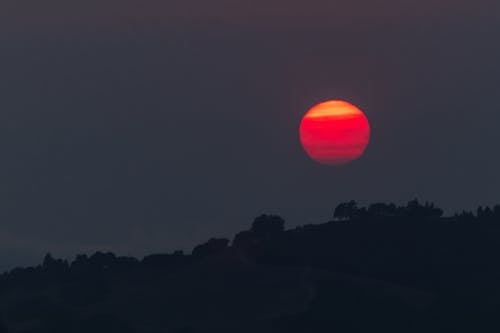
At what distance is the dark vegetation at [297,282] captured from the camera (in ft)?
499

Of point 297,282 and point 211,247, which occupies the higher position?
point 211,247

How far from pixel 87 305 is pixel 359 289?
27.7m

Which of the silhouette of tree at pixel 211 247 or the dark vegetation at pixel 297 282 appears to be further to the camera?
the silhouette of tree at pixel 211 247

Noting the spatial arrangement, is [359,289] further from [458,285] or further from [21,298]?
[21,298]

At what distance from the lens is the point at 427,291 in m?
164

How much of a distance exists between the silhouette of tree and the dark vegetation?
36cm

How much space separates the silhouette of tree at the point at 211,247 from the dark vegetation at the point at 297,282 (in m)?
0.36

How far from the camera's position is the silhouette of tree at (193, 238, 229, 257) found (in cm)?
18000

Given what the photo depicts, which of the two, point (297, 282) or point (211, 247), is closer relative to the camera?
point (297, 282)

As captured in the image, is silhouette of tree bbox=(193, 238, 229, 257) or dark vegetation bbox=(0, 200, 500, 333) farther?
silhouette of tree bbox=(193, 238, 229, 257)

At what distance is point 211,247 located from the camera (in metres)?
183

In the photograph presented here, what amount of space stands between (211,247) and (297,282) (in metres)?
21.3

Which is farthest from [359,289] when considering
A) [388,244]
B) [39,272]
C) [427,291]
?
[39,272]

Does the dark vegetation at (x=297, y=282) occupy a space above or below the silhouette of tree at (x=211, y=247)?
below
